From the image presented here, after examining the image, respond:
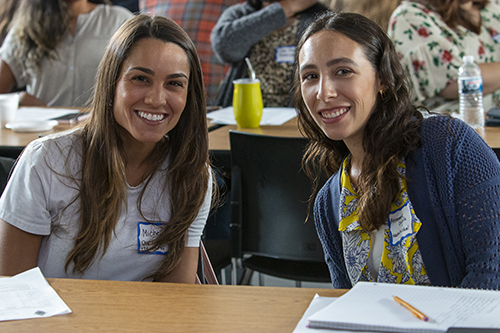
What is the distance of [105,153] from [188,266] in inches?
14.0

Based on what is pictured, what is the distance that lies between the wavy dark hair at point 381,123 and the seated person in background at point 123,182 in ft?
1.17

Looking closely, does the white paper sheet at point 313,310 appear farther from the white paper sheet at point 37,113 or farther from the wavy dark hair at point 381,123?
the white paper sheet at point 37,113

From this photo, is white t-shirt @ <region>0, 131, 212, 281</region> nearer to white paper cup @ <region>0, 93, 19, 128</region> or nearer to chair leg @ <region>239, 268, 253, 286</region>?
chair leg @ <region>239, 268, 253, 286</region>

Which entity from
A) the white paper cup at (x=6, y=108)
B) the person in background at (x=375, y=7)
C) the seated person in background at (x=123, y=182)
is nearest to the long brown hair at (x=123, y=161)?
the seated person in background at (x=123, y=182)

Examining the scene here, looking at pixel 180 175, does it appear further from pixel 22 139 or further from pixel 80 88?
pixel 80 88

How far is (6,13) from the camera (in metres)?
3.75

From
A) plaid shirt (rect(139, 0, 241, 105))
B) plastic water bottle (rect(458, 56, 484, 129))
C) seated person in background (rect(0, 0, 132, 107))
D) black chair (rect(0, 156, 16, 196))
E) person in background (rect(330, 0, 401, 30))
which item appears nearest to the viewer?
black chair (rect(0, 156, 16, 196))

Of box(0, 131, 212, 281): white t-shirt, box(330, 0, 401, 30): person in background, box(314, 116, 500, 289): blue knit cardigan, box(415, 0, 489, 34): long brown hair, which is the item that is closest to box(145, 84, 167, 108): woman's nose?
box(0, 131, 212, 281): white t-shirt

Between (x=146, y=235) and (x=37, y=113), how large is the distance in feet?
5.38

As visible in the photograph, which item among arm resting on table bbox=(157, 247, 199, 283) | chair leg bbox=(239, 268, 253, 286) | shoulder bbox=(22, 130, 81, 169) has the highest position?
shoulder bbox=(22, 130, 81, 169)

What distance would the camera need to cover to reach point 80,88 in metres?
3.26

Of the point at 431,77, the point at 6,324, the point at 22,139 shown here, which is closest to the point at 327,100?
the point at 6,324

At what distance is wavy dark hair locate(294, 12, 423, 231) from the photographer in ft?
3.73

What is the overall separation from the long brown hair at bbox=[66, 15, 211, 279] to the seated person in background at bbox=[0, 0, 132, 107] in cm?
187
